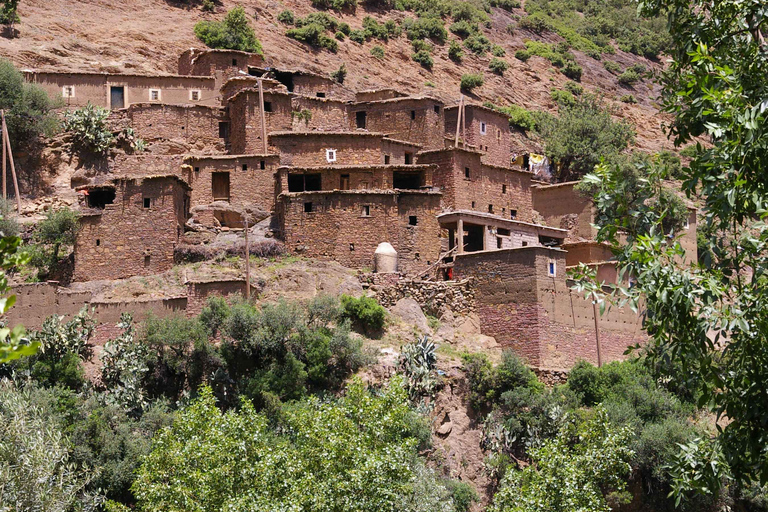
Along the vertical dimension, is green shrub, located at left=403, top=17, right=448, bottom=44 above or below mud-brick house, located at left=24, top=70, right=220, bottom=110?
above

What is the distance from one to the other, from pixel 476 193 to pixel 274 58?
18637 millimetres

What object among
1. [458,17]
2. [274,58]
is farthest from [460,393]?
[458,17]

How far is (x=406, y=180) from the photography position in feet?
137

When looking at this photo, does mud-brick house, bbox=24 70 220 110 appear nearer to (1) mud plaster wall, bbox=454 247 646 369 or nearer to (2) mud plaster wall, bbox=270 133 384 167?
(2) mud plaster wall, bbox=270 133 384 167

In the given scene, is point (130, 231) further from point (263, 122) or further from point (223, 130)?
point (223, 130)

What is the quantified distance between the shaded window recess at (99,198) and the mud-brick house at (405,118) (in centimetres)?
1120

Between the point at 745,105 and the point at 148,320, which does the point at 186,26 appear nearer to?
the point at 148,320

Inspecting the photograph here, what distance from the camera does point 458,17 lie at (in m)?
75.3

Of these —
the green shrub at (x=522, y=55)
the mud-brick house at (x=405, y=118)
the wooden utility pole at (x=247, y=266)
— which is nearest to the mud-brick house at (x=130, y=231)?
the wooden utility pole at (x=247, y=266)

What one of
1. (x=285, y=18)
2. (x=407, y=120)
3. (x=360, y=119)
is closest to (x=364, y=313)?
(x=407, y=120)

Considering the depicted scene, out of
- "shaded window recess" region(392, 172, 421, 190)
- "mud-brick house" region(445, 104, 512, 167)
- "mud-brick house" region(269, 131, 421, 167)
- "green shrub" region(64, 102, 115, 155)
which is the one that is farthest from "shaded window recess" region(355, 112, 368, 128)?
"green shrub" region(64, 102, 115, 155)

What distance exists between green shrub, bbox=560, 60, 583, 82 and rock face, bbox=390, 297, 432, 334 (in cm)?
4028

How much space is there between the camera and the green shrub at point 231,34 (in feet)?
182

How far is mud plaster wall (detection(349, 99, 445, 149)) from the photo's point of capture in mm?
44938
